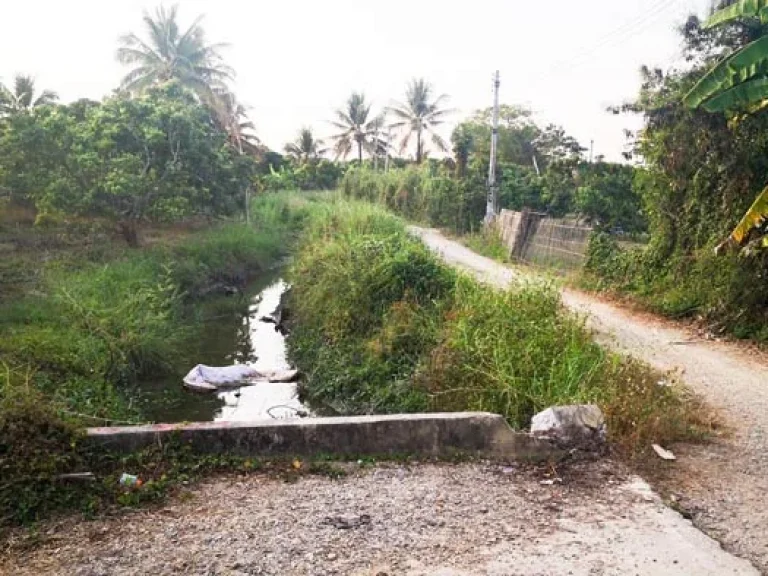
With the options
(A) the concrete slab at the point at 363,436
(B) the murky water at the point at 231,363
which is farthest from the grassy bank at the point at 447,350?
(A) the concrete slab at the point at 363,436

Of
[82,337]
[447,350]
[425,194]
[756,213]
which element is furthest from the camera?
[425,194]

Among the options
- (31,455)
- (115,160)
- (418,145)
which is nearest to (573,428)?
→ (31,455)

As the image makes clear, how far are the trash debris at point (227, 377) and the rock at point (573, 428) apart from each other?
555 cm

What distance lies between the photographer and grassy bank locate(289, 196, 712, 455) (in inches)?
224

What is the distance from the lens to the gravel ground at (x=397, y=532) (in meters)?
3.43

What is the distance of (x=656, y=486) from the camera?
4566 mm

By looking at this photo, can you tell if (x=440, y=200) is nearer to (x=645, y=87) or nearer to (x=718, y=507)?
(x=645, y=87)

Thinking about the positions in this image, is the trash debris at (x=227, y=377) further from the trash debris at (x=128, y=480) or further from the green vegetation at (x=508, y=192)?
the green vegetation at (x=508, y=192)

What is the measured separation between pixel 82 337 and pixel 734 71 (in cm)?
937

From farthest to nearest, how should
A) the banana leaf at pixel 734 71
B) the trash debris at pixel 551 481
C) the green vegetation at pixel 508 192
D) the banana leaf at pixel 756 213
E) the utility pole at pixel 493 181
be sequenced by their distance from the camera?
the utility pole at pixel 493 181
the green vegetation at pixel 508 192
the banana leaf at pixel 756 213
the banana leaf at pixel 734 71
the trash debris at pixel 551 481

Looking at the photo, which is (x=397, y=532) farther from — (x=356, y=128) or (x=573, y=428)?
(x=356, y=128)

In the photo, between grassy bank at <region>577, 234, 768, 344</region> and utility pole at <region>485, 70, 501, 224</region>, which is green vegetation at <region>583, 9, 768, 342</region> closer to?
grassy bank at <region>577, 234, 768, 344</region>

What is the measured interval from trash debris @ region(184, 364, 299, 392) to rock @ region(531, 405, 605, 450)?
5546 millimetres

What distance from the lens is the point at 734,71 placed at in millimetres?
7926
